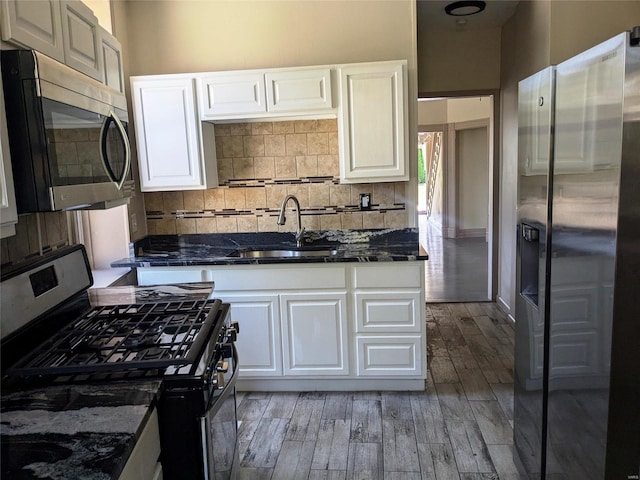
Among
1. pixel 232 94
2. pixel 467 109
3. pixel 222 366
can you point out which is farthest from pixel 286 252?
pixel 467 109

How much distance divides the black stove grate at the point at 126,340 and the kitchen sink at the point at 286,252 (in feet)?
4.87

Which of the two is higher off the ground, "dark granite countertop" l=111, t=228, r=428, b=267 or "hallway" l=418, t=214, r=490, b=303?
"dark granite countertop" l=111, t=228, r=428, b=267

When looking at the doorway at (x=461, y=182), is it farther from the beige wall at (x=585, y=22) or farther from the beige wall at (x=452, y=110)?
the beige wall at (x=585, y=22)

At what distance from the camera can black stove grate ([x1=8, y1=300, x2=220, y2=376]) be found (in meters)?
1.38

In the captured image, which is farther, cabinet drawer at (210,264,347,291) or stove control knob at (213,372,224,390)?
cabinet drawer at (210,264,347,291)

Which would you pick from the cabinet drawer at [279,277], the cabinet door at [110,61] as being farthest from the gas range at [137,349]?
the cabinet drawer at [279,277]

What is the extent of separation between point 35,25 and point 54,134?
1.16 ft

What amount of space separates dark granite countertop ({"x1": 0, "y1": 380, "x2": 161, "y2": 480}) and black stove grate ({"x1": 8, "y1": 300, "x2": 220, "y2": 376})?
0.07m

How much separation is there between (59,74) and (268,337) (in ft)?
6.55

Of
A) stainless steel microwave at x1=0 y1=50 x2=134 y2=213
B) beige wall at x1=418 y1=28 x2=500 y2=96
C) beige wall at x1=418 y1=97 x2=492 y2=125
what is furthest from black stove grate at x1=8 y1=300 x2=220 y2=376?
beige wall at x1=418 y1=97 x2=492 y2=125

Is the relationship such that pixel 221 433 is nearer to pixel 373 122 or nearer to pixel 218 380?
pixel 218 380

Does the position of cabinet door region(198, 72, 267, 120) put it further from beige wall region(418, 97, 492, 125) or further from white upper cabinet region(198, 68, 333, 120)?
beige wall region(418, 97, 492, 125)

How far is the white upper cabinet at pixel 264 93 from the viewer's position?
3.14m

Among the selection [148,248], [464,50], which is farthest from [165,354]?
[464,50]
